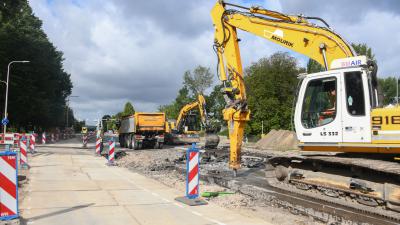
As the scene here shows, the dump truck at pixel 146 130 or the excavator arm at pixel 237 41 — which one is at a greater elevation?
the excavator arm at pixel 237 41

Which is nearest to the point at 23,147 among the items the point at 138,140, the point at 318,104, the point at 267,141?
the point at 318,104

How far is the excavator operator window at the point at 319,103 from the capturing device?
10391 mm

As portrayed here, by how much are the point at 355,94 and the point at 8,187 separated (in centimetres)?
758

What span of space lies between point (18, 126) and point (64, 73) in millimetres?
24838

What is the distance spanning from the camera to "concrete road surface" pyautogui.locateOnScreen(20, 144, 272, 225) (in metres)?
8.20

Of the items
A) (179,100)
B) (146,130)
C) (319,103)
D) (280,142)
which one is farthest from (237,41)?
(179,100)

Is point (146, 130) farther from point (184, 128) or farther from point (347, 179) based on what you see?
point (347, 179)

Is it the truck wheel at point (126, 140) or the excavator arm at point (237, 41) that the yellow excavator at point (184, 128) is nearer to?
the truck wheel at point (126, 140)

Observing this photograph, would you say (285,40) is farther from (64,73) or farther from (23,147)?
(64,73)

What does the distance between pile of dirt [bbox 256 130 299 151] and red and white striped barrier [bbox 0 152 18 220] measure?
25597mm

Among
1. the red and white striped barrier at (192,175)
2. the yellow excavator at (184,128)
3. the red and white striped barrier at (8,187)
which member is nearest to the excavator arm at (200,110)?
the yellow excavator at (184,128)

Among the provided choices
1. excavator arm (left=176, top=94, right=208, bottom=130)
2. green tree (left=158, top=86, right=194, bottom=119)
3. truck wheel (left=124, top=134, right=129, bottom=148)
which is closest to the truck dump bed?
excavator arm (left=176, top=94, right=208, bottom=130)

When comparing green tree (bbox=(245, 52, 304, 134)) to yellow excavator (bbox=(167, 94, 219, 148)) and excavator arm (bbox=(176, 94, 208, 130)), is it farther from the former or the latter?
excavator arm (bbox=(176, 94, 208, 130))

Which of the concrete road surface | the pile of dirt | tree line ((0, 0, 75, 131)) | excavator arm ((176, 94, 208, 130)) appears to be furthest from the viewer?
tree line ((0, 0, 75, 131))
